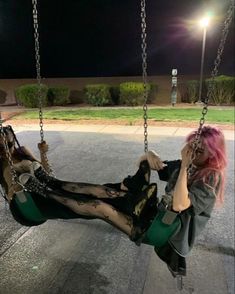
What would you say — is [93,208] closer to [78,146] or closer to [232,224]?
[232,224]

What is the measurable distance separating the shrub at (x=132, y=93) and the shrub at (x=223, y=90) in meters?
2.11

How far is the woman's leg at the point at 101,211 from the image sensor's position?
2.16 metres

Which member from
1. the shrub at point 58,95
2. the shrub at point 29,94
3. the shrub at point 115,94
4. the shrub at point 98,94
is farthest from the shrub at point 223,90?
the shrub at point 29,94

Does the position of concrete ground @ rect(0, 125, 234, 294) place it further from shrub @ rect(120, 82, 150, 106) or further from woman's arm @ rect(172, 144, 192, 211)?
shrub @ rect(120, 82, 150, 106)

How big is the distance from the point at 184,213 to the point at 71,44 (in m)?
7.75

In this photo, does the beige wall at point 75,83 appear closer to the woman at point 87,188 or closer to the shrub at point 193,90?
the shrub at point 193,90

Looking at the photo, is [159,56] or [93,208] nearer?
[93,208]

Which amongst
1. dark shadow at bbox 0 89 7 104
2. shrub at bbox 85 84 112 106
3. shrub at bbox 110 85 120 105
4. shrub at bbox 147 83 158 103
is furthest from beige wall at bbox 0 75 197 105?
shrub at bbox 110 85 120 105

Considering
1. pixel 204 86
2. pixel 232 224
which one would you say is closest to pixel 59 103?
pixel 204 86

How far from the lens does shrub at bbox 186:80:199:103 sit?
39.8 ft

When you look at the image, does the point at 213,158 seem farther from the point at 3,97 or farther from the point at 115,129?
the point at 3,97

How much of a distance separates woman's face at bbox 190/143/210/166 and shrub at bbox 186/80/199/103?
10.4m

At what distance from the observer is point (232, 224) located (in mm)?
3912

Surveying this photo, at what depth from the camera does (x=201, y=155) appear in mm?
2037
